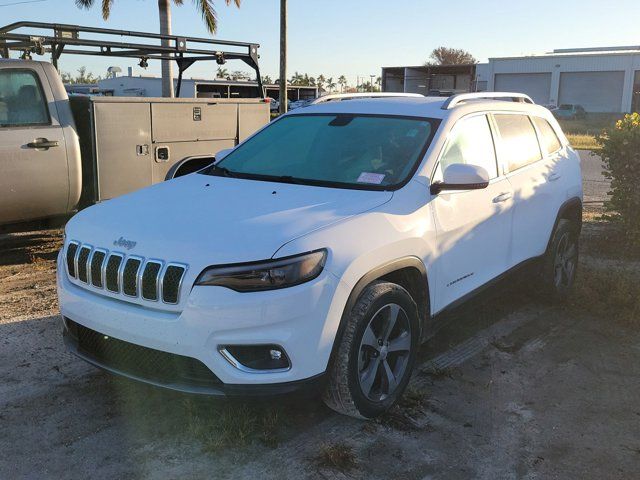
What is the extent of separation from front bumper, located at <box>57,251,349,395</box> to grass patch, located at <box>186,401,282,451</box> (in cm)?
30

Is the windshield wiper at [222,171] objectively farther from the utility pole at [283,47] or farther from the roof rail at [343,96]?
the utility pole at [283,47]

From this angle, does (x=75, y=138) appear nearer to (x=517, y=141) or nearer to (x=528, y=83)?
(x=517, y=141)

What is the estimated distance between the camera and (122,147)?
21.9ft

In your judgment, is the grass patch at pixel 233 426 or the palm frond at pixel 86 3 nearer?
the grass patch at pixel 233 426

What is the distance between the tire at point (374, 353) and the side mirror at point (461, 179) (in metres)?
0.70

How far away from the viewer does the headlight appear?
2928 mm

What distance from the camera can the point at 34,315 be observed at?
5117 mm

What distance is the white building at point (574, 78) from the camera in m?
61.9

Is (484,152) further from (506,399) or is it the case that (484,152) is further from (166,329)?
(166,329)

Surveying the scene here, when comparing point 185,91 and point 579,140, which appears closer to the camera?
point 579,140

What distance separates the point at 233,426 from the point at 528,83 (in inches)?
2793

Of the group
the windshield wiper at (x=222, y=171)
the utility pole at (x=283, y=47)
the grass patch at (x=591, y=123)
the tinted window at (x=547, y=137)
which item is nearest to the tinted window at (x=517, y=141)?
the tinted window at (x=547, y=137)

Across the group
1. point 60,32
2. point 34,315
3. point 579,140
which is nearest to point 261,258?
point 34,315

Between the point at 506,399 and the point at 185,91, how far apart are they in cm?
3104
